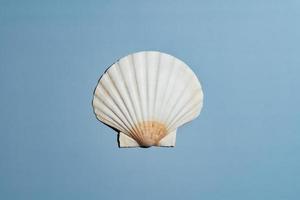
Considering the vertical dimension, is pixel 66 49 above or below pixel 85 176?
above

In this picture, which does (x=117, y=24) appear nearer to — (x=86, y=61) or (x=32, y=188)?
(x=86, y=61)

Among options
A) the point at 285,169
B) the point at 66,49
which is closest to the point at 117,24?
the point at 66,49

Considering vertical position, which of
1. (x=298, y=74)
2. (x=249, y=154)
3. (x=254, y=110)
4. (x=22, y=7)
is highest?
(x=22, y=7)

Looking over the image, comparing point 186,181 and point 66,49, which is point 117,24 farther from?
point 186,181
